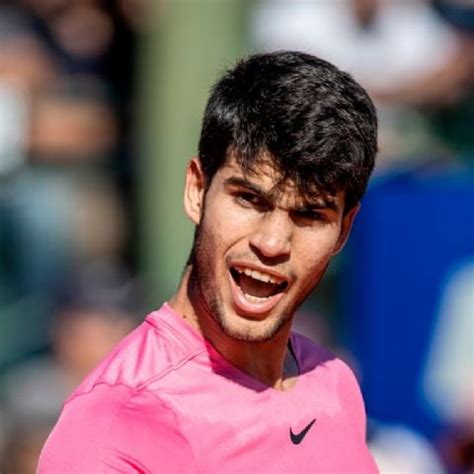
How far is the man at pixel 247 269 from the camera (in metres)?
2.59

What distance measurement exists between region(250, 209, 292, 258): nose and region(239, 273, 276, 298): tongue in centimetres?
7

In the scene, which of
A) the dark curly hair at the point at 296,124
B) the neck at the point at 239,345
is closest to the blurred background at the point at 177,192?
the neck at the point at 239,345

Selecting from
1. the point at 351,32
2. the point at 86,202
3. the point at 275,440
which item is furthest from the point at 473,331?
the point at 275,440

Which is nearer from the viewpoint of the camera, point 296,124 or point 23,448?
point 296,124

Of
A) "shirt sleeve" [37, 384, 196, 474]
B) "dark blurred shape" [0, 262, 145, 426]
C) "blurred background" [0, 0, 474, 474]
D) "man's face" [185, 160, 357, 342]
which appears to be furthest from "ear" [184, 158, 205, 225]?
"dark blurred shape" [0, 262, 145, 426]

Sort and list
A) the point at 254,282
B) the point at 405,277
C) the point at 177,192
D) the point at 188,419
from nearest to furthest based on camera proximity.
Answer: the point at 188,419
the point at 254,282
the point at 405,277
the point at 177,192

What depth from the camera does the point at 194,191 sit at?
9.23 ft

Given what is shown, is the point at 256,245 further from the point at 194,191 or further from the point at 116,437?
the point at 116,437

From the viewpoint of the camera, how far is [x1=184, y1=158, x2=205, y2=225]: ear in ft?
9.16

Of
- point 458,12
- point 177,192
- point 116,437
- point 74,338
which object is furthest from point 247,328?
point 458,12

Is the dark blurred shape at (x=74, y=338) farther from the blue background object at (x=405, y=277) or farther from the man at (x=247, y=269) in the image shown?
the man at (x=247, y=269)

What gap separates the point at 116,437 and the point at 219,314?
37 centimetres

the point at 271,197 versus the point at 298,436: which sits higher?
the point at 271,197

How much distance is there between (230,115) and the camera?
2.70 metres
